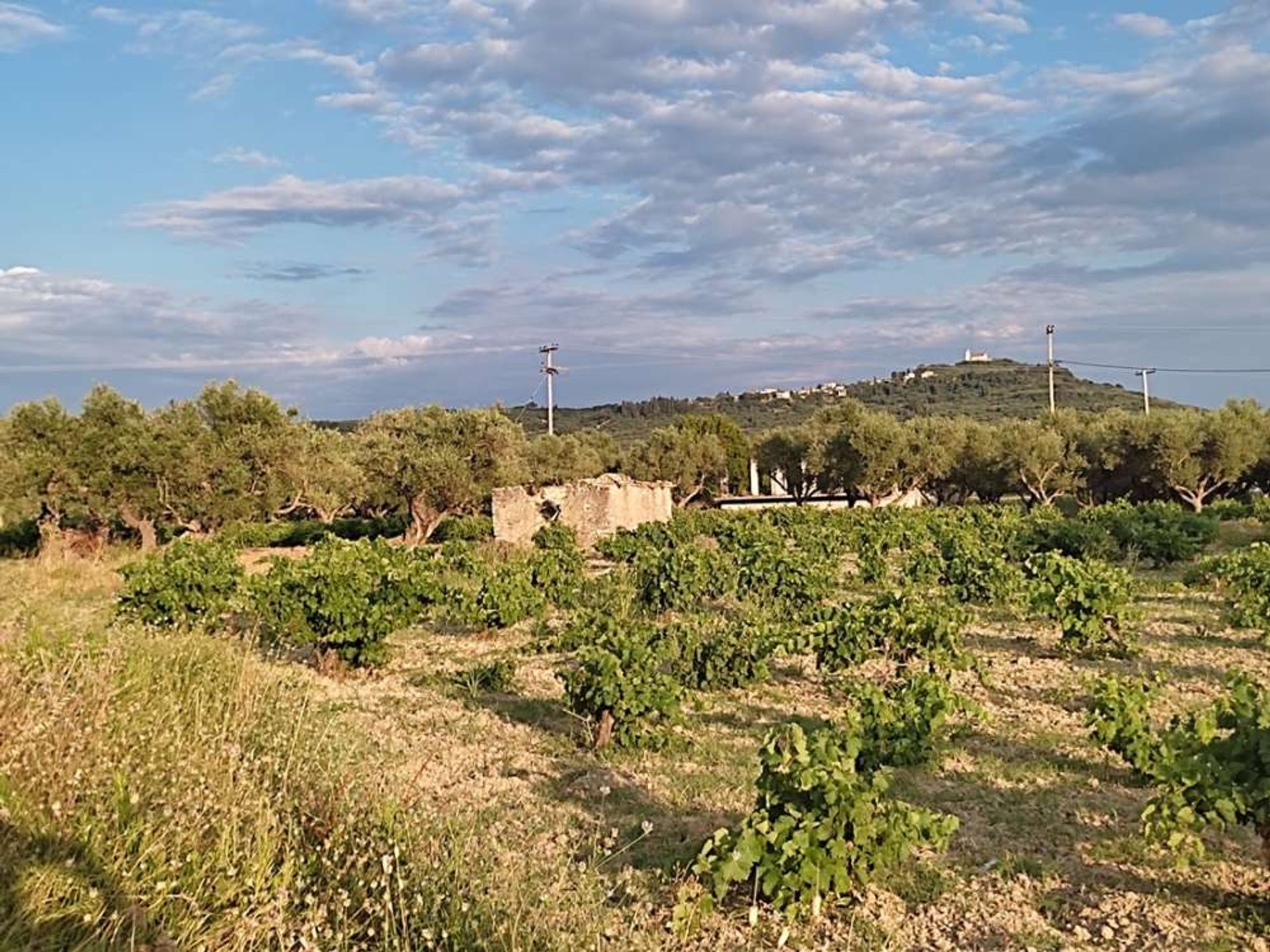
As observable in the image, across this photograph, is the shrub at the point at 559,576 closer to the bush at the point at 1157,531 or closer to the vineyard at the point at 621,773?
the vineyard at the point at 621,773

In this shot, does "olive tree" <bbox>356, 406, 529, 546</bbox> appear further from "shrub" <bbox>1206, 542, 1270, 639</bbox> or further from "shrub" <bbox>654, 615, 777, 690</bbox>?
"shrub" <bbox>1206, 542, 1270, 639</bbox>

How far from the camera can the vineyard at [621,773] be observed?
411cm

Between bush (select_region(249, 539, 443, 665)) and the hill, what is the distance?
73.6 metres

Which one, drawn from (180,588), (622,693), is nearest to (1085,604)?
(622,693)

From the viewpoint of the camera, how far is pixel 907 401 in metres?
108

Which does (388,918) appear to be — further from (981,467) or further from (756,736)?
(981,467)

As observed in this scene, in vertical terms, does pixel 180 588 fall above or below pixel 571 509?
below

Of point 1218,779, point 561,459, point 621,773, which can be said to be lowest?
point 621,773

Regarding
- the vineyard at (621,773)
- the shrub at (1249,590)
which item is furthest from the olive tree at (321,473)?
the shrub at (1249,590)

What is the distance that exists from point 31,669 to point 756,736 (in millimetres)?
5373

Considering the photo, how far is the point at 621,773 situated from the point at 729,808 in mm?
1158

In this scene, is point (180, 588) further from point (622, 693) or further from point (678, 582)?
point (622, 693)

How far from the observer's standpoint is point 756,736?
332 inches

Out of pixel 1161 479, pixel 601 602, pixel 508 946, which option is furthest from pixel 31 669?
pixel 1161 479
